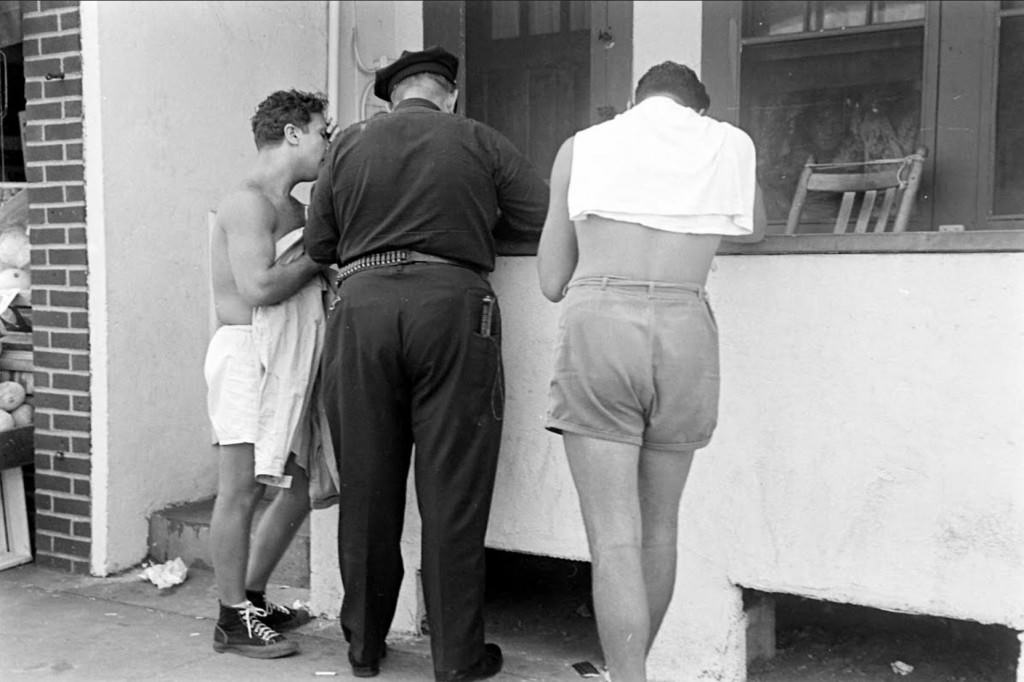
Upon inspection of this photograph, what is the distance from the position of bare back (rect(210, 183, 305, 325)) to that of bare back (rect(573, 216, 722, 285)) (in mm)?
1307

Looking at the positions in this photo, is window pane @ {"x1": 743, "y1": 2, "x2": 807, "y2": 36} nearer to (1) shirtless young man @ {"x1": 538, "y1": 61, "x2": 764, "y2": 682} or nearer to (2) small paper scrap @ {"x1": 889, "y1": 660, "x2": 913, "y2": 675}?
(1) shirtless young man @ {"x1": 538, "y1": 61, "x2": 764, "y2": 682}

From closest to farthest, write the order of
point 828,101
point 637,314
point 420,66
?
point 637,314
point 420,66
point 828,101

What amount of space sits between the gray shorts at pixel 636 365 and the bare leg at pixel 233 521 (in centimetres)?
139

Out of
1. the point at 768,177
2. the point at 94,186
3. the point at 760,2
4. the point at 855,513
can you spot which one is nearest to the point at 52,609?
the point at 94,186

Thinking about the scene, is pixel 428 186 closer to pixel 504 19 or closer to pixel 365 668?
pixel 365 668

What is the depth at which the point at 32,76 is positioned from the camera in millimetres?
4715

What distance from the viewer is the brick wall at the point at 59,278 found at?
182 inches

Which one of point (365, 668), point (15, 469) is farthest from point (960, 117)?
point (15, 469)

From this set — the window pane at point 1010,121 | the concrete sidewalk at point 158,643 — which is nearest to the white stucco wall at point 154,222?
the concrete sidewalk at point 158,643

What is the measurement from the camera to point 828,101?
5047 mm

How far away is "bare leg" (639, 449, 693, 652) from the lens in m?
2.84

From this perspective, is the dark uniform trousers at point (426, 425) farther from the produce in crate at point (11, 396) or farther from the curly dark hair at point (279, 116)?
the produce in crate at point (11, 396)

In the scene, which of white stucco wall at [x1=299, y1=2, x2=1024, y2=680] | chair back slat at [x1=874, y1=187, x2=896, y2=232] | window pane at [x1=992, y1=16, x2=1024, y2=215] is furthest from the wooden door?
white stucco wall at [x1=299, y1=2, x2=1024, y2=680]

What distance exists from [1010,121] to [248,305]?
10.6 ft
